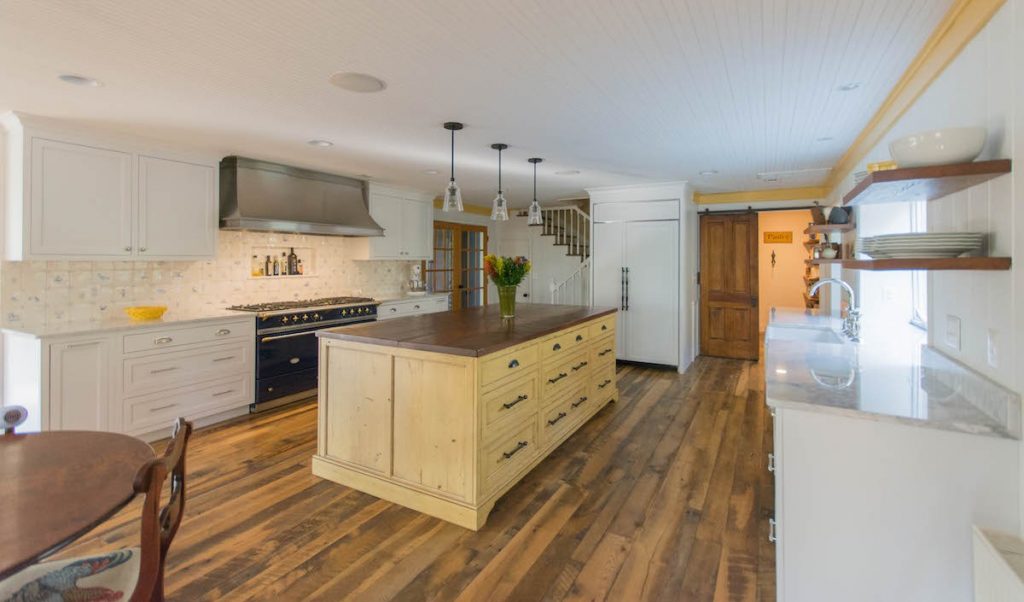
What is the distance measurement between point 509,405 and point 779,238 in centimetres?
798

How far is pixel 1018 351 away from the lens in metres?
1.33

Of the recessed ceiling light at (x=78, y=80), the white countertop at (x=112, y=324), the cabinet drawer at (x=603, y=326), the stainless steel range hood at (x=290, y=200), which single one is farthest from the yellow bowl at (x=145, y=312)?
the cabinet drawer at (x=603, y=326)

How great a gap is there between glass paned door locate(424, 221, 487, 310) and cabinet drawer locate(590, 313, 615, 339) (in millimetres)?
3365

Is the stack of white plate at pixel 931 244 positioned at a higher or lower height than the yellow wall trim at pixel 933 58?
lower

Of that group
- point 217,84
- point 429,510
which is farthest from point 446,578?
point 217,84

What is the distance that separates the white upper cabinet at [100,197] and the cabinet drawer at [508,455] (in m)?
3.27

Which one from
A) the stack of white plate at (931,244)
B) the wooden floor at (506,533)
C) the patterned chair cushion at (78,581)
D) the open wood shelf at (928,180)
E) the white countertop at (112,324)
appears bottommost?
the wooden floor at (506,533)

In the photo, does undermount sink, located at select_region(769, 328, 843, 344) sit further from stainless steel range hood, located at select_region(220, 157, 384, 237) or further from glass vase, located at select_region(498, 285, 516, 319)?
stainless steel range hood, located at select_region(220, 157, 384, 237)

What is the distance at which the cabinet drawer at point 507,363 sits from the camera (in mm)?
2471

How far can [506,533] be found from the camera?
2.36 metres

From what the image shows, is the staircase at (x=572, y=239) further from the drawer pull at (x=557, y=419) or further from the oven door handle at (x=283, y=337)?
the drawer pull at (x=557, y=419)

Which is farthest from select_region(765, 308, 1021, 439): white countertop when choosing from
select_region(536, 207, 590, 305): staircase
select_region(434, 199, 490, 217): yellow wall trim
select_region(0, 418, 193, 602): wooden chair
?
select_region(434, 199, 490, 217): yellow wall trim

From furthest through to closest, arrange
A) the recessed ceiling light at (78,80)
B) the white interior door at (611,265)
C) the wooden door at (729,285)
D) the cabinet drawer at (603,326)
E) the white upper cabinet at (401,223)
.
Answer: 1. the wooden door at (729,285)
2. the white interior door at (611,265)
3. the white upper cabinet at (401,223)
4. the cabinet drawer at (603,326)
5. the recessed ceiling light at (78,80)

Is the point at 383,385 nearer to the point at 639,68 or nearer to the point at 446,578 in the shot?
the point at 446,578
